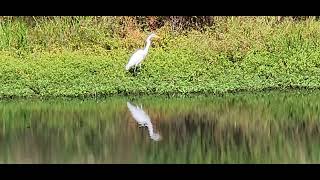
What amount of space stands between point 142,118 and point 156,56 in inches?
84.8

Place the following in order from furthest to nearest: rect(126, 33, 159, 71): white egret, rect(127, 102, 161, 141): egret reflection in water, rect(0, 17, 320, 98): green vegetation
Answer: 1. rect(126, 33, 159, 71): white egret
2. rect(0, 17, 320, 98): green vegetation
3. rect(127, 102, 161, 141): egret reflection in water

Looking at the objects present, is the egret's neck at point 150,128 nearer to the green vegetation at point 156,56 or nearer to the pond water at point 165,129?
the pond water at point 165,129

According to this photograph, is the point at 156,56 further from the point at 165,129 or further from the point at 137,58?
the point at 165,129

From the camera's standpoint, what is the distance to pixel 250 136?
5.14 metres

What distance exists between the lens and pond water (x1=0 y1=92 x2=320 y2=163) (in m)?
4.61

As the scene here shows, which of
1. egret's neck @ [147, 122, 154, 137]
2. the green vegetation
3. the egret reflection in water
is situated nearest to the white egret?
the green vegetation

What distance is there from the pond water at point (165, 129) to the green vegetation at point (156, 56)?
0.38 metres

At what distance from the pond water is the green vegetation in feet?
1.24

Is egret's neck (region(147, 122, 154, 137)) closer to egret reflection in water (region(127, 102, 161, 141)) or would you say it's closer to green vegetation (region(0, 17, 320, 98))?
egret reflection in water (region(127, 102, 161, 141))

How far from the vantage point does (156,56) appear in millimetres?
7859
